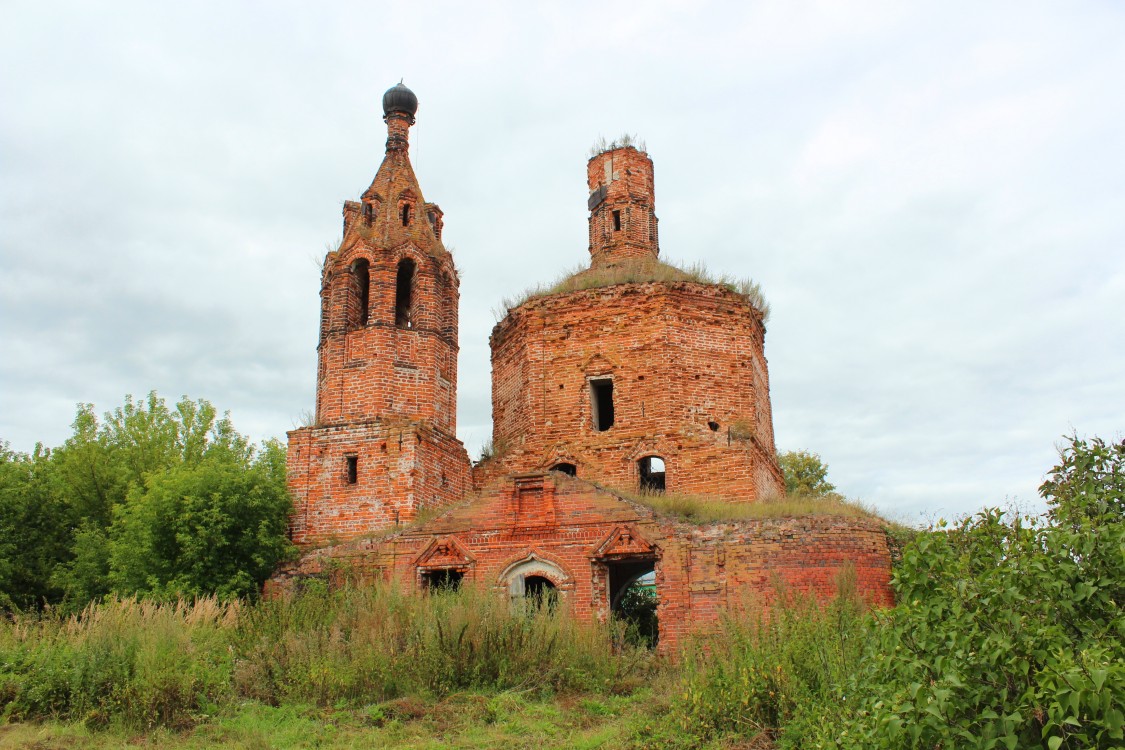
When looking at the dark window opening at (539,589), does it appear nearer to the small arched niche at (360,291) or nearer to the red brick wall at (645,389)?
the red brick wall at (645,389)

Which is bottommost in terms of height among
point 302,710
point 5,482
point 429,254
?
point 302,710

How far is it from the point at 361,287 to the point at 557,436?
4976mm

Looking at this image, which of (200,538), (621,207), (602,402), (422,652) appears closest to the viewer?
(422,652)

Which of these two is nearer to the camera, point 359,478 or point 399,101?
point 359,478

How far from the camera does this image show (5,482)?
60.0 feet

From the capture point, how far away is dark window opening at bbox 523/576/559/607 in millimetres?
14242

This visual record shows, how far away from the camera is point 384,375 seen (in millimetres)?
17109

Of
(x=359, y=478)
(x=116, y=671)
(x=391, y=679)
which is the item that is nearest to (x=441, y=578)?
(x=359, y=478)

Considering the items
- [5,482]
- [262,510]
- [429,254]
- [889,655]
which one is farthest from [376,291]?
[889,655]

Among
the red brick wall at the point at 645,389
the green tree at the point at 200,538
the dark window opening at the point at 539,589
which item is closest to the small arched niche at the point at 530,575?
the dark window opening at the point at 539,589

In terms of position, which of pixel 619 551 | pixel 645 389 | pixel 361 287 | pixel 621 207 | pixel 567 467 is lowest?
pixel 619 551

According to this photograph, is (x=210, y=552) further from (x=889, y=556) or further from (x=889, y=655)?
(x=889, y=655)

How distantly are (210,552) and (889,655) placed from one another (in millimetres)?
11977

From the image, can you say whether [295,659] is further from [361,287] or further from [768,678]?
[361,287]
